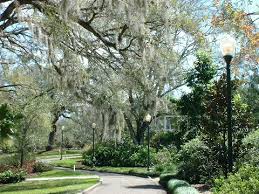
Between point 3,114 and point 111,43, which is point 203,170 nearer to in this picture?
point 111,43

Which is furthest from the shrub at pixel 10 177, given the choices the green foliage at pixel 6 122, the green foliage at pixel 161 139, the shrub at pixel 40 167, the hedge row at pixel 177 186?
the green foliage at pixel 161 139

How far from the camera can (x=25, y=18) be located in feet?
49.7

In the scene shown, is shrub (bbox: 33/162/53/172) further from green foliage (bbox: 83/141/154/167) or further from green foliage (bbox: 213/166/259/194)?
green foliage (bbox: 213/166/259/194)

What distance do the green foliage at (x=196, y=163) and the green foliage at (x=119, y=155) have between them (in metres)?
18.6

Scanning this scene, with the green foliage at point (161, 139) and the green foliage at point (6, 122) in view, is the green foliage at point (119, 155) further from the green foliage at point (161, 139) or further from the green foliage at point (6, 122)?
the green foliage at point (6, 122)

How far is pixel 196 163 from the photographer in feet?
71.9

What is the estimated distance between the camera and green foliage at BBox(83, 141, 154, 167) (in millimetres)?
42438

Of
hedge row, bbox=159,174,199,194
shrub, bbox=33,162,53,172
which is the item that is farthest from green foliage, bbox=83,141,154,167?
hedge row, bbox=159,174,199,194

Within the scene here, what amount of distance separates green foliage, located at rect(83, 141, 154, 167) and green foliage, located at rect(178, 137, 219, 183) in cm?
1862

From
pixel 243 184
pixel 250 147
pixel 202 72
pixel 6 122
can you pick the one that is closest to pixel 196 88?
pixel 202 72

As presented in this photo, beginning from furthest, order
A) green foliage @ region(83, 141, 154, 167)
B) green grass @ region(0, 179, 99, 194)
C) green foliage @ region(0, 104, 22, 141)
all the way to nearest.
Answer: green foliage @ region(83, 141, 154, 167) < green grass @ region(0, 179, 99, 194) < green foliage @ region(0, 104, 22, 141)

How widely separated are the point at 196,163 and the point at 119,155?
Answer: 22.6 m

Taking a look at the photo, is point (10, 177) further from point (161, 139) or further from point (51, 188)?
point (161, 139)

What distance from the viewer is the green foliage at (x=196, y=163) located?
1959 cm
